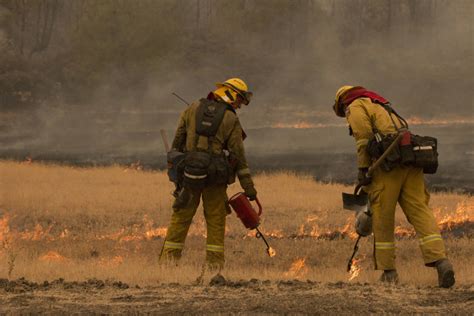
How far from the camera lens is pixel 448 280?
323 inches

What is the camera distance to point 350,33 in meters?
87.3

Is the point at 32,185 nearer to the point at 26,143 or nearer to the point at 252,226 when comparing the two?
the point at 252,226

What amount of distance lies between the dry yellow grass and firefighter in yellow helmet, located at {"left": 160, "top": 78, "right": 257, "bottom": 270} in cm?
47

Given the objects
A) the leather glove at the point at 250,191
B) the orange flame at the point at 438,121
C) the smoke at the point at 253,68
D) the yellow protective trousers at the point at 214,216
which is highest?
the smoke at the point at 253,68

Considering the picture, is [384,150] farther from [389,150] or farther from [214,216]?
[214,216]

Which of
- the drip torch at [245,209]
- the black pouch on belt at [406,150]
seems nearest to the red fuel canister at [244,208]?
the drip torch at [245,209]

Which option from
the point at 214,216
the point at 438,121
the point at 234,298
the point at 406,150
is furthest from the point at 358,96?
the point at 438,121

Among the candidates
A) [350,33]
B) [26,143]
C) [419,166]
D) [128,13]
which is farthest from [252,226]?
[350,33]

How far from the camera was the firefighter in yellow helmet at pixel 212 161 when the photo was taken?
9547 millimetres

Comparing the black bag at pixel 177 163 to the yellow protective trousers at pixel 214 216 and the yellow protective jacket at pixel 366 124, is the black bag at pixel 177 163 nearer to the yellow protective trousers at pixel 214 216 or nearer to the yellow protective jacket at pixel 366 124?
Result: the yellow protective trousers at pixel 214 216

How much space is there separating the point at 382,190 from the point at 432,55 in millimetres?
72640

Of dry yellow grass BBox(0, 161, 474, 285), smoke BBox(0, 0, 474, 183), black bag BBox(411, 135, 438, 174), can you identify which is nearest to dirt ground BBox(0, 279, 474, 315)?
dry yellow grass BBox(0, 161, 474, 285)

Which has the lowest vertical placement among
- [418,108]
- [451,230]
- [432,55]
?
[451,230]

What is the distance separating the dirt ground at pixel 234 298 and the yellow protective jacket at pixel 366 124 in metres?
1.56
